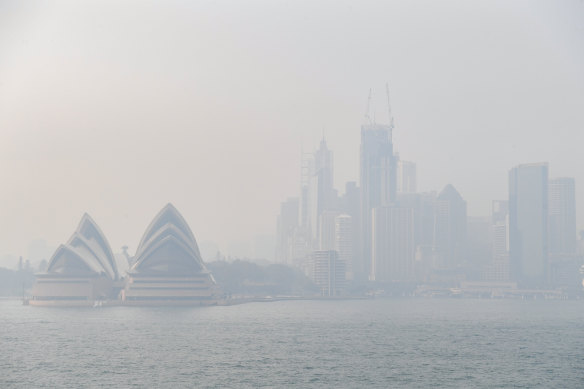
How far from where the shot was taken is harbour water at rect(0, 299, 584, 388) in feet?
174

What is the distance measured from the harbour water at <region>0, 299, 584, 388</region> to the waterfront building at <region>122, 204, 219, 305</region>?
47.1 m

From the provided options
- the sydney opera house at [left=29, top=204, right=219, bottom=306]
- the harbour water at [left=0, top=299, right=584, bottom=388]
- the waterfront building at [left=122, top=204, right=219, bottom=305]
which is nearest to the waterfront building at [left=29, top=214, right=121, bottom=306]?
the sydney opera house at [left=29, top=204, right=219, bottom=306]

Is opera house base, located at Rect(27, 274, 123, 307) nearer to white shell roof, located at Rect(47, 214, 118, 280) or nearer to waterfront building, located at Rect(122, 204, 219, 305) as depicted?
white shell roof, located at Rect(47, 214, 118, 280)

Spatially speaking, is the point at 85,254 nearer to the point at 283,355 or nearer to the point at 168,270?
the point at 168,270

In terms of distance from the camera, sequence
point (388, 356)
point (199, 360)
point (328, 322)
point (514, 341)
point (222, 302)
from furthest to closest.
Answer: point (222, 302) < point (328, 322) < point (514, 341) < point (388, 356) < point (199, 360)

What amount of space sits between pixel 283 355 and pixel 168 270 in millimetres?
88642

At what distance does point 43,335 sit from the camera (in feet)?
275

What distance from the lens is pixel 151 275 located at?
152m

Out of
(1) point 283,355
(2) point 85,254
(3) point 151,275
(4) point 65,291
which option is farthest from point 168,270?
(1) point 283,355

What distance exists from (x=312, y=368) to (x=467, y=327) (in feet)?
161

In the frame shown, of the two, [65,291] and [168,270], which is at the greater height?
[168,270]

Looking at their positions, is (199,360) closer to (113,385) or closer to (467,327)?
(113,385)

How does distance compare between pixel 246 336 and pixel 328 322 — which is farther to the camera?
pixel 328 322

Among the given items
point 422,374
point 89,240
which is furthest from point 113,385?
point 89,240
